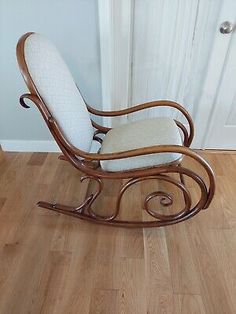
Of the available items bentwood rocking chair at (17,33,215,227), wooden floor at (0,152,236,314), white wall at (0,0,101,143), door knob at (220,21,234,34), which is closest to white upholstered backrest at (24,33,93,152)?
bentwood rocking chair at (17,33,215,227)

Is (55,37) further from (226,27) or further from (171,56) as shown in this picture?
(226,27)

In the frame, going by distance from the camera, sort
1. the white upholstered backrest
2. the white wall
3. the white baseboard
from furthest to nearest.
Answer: the white baseboard < the white wall < the white upholstered backrest

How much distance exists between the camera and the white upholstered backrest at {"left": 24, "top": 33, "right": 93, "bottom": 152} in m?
0.93

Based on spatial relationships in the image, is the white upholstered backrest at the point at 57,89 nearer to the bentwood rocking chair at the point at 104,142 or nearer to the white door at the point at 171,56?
the bentwood rocking chair at the point at 104,142

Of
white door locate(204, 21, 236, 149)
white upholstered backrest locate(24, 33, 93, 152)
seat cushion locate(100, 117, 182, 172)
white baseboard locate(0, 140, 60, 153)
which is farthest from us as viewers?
white baseboard locate(0, 140, 60, 153)

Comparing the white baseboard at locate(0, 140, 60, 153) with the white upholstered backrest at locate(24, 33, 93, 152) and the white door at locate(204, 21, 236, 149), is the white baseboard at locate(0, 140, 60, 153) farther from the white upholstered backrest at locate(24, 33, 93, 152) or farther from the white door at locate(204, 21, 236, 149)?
the white door at locate(204, 21, 236, 149)

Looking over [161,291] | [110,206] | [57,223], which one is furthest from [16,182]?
[161,291]

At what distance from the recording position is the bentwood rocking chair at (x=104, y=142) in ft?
3.08

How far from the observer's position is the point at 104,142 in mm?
1260

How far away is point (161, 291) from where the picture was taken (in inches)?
39.6

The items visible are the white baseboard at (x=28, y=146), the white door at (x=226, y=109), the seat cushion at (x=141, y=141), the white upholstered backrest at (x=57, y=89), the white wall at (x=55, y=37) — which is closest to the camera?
the white upholstered backrest at (x=57, y=89)

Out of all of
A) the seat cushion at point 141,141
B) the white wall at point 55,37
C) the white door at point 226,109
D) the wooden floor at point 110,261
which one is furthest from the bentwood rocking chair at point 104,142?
the white door at point 226,109

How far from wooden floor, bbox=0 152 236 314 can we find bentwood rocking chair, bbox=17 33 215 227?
0.38 feet

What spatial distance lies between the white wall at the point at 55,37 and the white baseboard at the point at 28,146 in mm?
227
